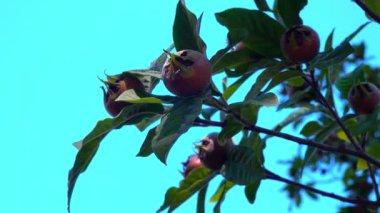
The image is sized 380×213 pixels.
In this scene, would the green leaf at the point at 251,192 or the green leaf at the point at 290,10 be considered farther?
the green leaf at the point at 251,192

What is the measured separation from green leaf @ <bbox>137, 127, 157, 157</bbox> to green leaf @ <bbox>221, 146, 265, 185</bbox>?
1.19 ft

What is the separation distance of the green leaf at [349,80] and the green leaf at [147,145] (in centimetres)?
120

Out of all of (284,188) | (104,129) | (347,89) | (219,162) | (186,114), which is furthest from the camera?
(284,188)

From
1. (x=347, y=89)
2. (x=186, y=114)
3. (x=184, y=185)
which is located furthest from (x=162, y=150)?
(x=347, y=89)

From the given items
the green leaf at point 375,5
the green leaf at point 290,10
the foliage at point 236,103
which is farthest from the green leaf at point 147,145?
the green leaf at point 375,5

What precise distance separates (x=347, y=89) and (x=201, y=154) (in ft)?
2.89

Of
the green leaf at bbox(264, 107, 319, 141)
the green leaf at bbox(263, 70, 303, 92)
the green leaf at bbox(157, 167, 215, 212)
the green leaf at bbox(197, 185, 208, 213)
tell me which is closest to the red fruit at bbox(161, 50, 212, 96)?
the green leaf at bbox(263, 70, 303, 92)

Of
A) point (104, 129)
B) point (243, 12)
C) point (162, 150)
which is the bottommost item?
point (162, 150)

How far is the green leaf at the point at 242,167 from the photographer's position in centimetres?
220

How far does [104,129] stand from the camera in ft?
5.98

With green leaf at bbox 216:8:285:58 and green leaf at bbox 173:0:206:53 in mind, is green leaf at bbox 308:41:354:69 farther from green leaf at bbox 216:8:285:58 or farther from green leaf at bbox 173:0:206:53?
green leaf at bbox 173:0:206:53

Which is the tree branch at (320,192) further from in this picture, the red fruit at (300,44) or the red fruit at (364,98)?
the red fruit at (300,44)

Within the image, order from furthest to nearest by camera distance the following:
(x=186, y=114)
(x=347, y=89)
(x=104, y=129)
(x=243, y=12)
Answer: (x=347, y=89), (x=243, y=12), (x=104, y=129), (x=186, y=114)

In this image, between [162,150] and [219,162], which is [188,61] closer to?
[162,150]
